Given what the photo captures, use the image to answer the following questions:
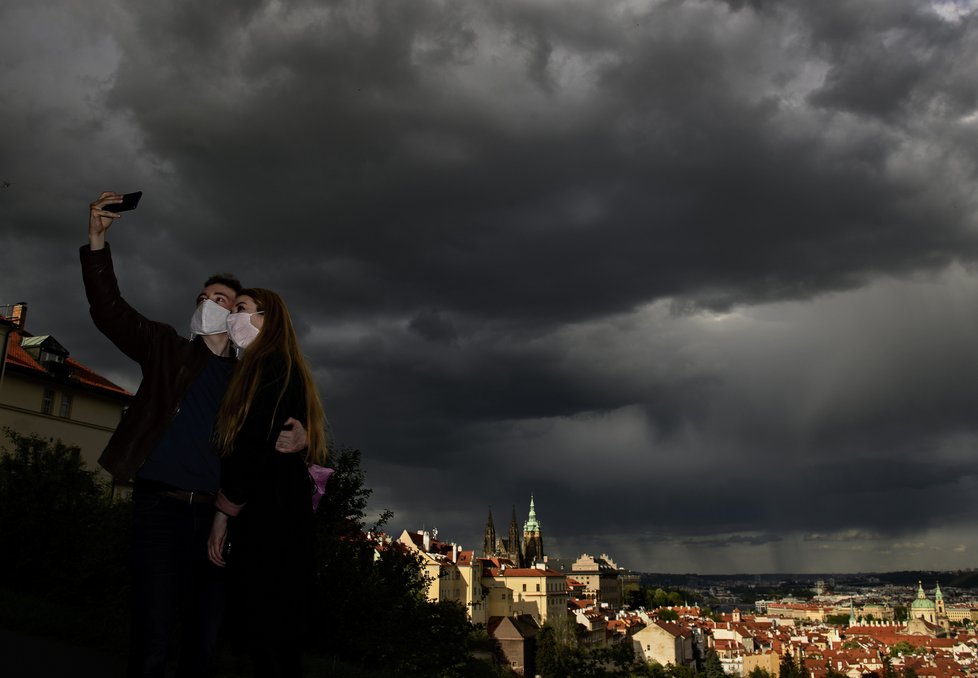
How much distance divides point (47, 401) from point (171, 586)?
41280mm

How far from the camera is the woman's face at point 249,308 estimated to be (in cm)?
454

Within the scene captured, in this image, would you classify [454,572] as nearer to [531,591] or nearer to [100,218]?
[531,591]

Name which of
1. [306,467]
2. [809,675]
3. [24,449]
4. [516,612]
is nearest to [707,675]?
[809,675]

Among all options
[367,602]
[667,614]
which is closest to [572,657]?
[367,602]

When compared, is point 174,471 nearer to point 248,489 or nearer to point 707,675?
point 248,489

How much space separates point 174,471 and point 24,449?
18957 millimetres

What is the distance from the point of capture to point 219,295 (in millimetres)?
4879

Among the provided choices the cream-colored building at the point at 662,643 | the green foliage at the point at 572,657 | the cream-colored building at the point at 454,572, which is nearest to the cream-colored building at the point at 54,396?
the green foliage at the point at 572,657

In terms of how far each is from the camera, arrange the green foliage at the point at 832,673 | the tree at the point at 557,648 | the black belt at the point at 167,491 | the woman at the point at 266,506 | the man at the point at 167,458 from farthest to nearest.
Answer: the green foliage at the point at 832,673 → the tree at the point at 557,648 → the black belt at the point at 167,491 → the man at the point at 167,458 → the woman at the point at 266,506

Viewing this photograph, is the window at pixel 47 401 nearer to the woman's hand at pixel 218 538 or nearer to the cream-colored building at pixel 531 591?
the woman's hand at pixel 218 538

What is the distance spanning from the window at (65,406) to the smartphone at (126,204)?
41.2m

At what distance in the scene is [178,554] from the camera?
4336 mm

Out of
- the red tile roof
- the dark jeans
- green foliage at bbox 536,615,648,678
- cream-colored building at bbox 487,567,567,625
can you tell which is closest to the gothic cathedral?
cream-colored building at bbox 487,567,567,625

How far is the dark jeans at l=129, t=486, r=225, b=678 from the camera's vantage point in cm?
420
